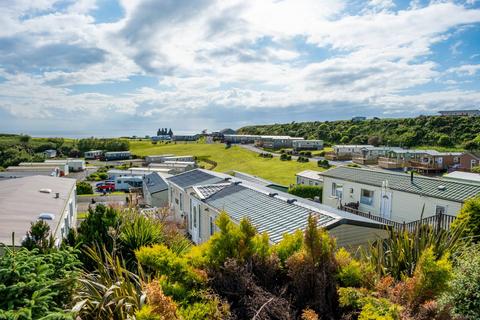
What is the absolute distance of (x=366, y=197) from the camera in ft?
71.1

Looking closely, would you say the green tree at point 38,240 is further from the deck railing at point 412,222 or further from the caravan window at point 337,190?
the caravan window at point 337,190

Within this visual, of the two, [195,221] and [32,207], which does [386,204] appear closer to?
[195,221]

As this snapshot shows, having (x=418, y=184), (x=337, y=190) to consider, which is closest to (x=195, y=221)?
(x=337, y=190)

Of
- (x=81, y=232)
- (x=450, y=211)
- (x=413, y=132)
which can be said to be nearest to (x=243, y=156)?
(x=413, y=132)

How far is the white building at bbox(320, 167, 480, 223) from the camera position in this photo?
17.0m

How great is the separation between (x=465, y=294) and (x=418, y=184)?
659 inches

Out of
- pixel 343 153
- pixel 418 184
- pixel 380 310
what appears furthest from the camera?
pixel 343 153

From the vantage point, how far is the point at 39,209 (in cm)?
1509

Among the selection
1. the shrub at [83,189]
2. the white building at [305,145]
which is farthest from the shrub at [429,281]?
the white building at [305,145]

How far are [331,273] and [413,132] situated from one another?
8414 cm

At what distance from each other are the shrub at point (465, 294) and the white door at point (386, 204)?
16.9m

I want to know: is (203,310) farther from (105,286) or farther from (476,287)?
(476,287)

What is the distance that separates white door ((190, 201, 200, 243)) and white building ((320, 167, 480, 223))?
1030cm

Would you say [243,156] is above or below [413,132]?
below
